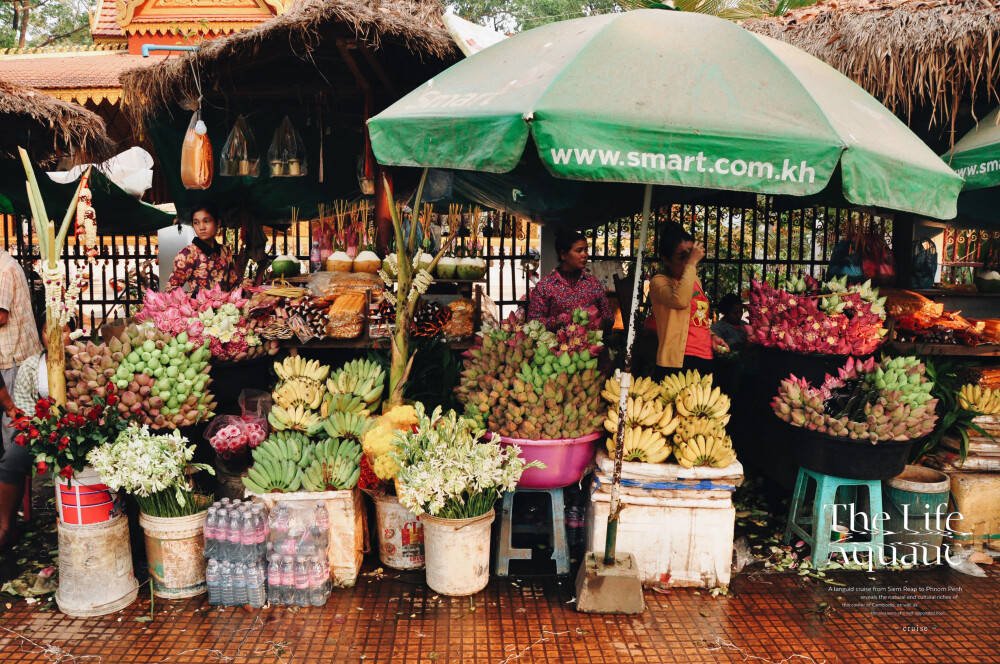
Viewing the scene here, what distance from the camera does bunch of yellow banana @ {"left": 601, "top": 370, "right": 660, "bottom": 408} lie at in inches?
159

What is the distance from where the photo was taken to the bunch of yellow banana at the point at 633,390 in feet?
13.2

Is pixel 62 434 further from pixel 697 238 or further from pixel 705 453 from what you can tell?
pixel 697 238

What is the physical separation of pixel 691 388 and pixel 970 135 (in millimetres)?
3092

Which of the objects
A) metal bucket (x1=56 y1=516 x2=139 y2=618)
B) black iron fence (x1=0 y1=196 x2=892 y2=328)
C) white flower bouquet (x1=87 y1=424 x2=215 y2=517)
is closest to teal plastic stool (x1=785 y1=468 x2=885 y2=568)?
black iron fence (x1=0 y1=196 x2=892 y2=328)

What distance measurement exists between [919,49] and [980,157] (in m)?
0.94

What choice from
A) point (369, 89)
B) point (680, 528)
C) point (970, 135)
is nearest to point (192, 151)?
point (369, 89)

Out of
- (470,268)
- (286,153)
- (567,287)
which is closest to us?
(567,287)

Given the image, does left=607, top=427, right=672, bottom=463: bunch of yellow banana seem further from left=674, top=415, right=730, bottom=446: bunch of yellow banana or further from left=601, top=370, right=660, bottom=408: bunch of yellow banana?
left=601, top=370, right=660, bottom=408: bunch of yellow banana

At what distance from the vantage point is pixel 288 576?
11.7 ft

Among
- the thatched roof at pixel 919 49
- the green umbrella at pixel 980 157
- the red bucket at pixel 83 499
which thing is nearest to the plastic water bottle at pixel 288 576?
the red bucket at pixel 83 499

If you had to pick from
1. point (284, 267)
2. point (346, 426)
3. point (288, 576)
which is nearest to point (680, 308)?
point (346, 426)

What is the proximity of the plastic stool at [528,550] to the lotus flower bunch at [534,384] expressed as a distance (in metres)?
0.42

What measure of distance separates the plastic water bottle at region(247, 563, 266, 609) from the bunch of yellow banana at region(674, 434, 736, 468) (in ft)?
7.49

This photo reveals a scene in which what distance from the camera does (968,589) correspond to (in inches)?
152
